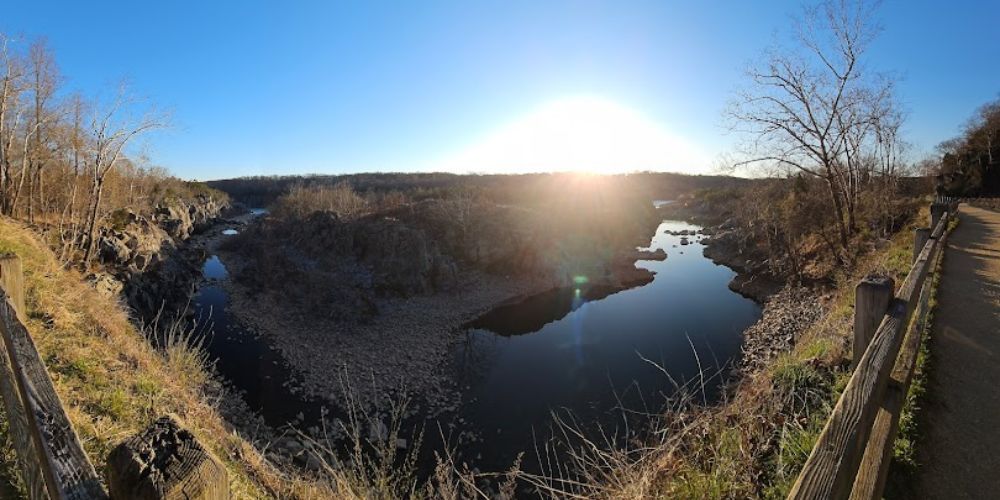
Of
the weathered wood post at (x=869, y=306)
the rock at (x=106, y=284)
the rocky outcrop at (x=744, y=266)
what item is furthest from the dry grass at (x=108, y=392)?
the rocky outcrop at (x=744, y=266)

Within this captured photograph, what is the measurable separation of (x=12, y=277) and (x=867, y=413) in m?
7.13

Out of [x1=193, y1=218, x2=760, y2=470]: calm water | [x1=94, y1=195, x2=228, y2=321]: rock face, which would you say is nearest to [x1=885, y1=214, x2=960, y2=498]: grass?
[x1=193, y1=218, x2=760, y2=470]: calm water

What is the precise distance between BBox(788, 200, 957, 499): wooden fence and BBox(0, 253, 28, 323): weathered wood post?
639 centimetres

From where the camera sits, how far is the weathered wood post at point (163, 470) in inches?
47.4

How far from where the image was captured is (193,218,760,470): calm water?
45.0 ft

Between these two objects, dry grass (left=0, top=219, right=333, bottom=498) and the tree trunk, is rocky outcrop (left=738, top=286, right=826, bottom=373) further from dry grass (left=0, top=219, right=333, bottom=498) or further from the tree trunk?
the tree trunk

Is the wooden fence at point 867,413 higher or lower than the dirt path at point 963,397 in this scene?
higher

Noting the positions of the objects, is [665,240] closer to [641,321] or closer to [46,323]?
[641,321]

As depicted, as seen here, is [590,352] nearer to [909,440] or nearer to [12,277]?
[909,440]

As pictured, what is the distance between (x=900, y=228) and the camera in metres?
19.3

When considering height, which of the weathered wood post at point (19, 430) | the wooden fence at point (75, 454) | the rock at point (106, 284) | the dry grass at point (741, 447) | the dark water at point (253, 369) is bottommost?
the dark water at point (253, 369)

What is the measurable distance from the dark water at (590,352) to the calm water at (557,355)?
0.05m

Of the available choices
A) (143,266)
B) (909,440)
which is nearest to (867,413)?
(909,440)

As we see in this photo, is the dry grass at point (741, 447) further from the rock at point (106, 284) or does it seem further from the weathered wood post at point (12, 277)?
the rock at point (106, 284)
